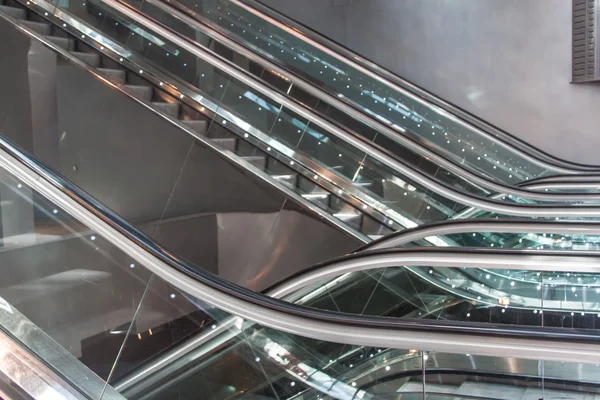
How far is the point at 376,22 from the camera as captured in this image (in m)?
10.2

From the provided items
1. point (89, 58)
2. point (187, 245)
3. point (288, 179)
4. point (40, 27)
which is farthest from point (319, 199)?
point (40, 27)

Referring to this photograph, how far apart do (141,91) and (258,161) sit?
136cm

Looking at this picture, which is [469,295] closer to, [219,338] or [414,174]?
[414,174]

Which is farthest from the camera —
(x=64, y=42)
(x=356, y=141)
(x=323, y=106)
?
(x=323, y=106)

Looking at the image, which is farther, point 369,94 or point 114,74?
point 369,94

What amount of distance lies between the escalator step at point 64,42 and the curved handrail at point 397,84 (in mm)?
2061

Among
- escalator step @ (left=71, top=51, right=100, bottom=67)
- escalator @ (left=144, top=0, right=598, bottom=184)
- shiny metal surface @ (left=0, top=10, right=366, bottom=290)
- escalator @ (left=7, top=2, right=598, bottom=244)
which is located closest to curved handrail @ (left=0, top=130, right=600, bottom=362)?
escalator @ (left=7, top=2, right=598, bottom=244)

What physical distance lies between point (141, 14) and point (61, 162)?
5.27 ft

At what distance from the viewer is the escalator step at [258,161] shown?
6.04 metres

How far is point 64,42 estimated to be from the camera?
6211 mm

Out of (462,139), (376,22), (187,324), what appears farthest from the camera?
(376,22)

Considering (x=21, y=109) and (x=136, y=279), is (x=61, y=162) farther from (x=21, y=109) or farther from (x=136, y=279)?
(x=136, y=279)

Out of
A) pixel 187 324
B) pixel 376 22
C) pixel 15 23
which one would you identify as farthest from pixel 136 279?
pixel 376 22

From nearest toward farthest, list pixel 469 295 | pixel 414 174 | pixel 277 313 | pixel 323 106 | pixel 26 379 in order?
Answer: pixel 26 379 < pixel 277 313 < pixel 469 295 < pixel 414 174 < pixel 323 106
